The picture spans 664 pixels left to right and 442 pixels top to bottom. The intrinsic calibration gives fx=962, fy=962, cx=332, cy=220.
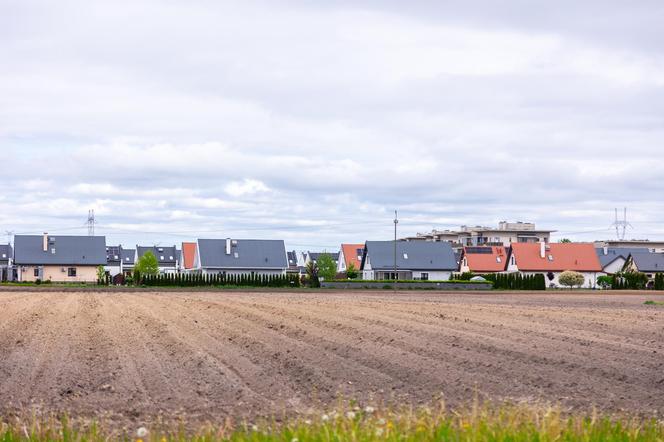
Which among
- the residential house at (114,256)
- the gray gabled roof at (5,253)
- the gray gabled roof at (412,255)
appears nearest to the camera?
the gray gabled roof at (412,255)

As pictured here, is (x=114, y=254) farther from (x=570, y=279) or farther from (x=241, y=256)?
(x=570, y=279)

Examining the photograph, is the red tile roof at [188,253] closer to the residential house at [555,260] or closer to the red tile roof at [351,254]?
the red tile roof at [351,254]

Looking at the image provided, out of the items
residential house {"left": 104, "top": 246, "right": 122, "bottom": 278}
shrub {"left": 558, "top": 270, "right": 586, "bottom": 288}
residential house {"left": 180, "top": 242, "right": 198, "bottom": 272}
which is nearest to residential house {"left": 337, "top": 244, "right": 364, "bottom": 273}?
residential house {"left": 180, "top": 242, "right": 198, "bottom": 272}

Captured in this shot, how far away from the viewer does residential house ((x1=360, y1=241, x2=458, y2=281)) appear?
394ft

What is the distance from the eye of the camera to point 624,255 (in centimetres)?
14438

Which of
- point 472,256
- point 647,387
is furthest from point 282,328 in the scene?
point 472,256

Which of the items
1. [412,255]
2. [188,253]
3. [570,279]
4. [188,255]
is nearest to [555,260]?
[412,255]

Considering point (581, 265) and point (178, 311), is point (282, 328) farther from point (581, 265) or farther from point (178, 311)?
point (581, 265)

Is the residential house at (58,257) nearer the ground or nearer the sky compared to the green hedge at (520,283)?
nearer the sky

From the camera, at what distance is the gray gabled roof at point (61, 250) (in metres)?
127

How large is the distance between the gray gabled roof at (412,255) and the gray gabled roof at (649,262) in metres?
27.5

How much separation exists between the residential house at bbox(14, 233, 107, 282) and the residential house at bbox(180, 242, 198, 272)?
12.7 metres

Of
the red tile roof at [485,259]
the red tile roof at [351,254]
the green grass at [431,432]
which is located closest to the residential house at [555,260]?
the red tile roof at [485,259]

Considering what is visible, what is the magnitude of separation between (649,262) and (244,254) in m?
55.1
